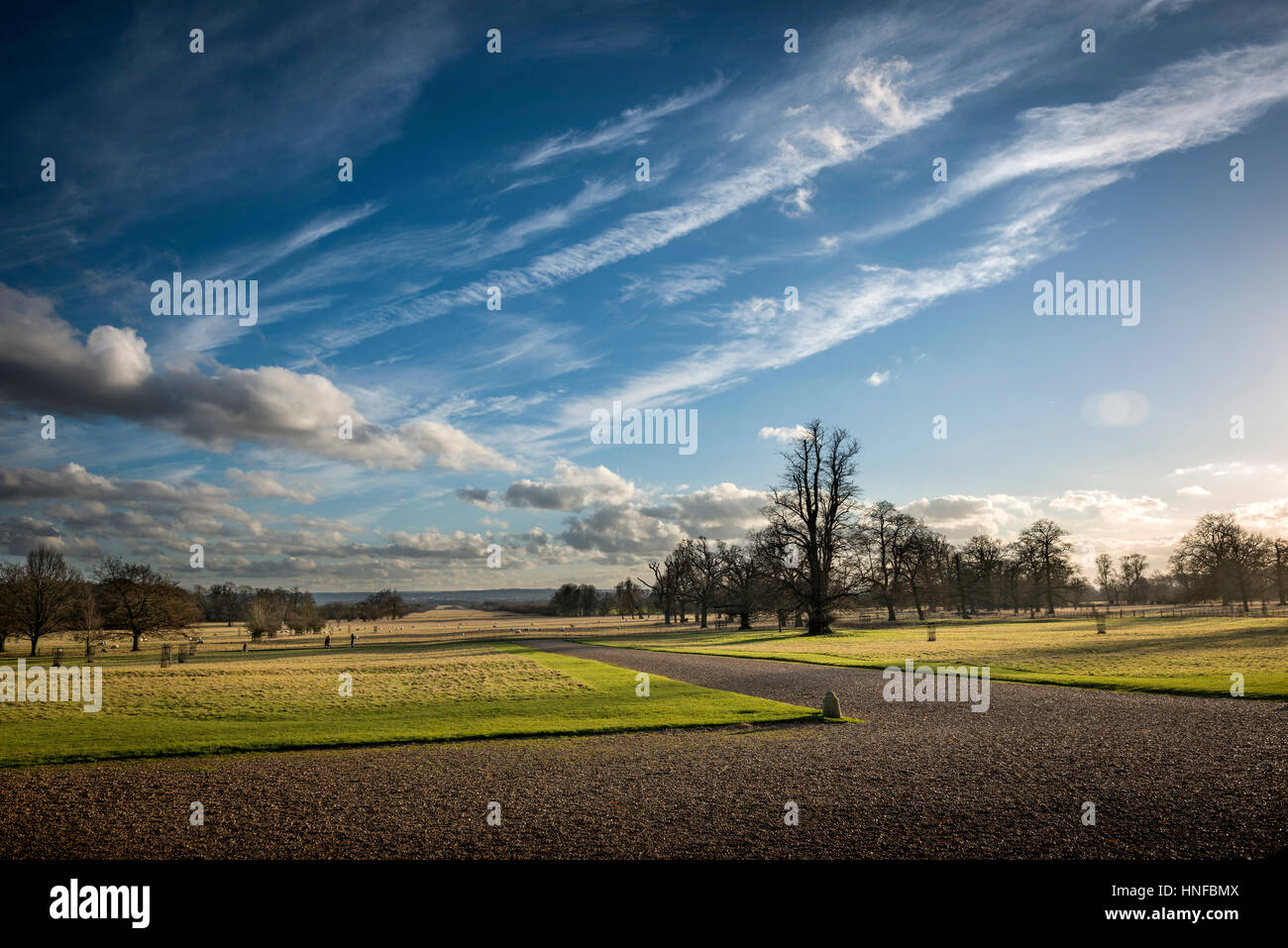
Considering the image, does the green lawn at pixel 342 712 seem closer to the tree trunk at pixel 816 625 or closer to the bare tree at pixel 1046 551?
the tree trunk at pixel 816 625

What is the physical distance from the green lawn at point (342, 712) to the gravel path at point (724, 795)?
1.28 meters

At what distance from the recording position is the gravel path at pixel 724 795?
8.05 m

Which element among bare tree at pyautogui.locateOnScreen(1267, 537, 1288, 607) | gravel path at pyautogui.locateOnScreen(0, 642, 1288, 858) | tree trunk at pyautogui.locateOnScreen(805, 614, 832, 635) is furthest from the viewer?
bare tree at pyautogui.locateOnScreen(1267, 537, 1288, 607)

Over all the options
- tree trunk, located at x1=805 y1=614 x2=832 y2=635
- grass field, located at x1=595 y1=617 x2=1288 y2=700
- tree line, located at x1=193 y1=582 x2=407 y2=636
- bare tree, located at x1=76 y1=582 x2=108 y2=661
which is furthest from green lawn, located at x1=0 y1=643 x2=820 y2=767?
tree line, located at x1=193 y1=582 x2=407 y2=636

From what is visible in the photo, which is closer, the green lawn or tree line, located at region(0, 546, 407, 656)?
the green lawn

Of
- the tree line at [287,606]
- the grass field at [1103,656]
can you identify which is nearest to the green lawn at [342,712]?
the grass field at [1103,656]

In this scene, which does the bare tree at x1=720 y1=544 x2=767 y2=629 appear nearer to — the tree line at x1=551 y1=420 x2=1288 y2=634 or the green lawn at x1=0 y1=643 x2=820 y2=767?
the tree line at x1=551 y1=420 x2=1288 y2=634

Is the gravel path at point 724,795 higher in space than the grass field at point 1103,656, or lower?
higher

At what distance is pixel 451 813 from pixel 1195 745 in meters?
13.3

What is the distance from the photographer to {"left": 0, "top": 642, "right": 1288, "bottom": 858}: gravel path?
8.05 m

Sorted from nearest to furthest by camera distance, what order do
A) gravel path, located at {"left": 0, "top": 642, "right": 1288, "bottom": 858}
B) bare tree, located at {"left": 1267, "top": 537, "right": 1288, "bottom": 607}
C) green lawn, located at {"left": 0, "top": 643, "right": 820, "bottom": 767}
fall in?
gravel path, located at {"left": 0, "top": 642, "right": 1288, "bottom": 858}, green lawn, located at {"left": 0, "top": 643, "right": 820, "bottom": 767}, bare tree, located at {"left": 1267, "top": 537, "right": 1288, "bottom": 607}

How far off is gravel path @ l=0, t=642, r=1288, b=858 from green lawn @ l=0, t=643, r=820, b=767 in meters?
1.28

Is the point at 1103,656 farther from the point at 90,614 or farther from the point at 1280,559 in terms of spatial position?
the point at 1280,559
